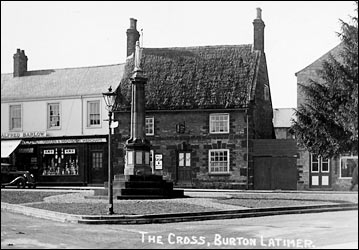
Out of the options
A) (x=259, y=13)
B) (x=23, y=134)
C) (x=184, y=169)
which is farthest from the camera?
(x=184, y=169)

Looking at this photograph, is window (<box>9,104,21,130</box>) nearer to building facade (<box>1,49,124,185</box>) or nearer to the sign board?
building facade (<box>1,49,124,185</box>)

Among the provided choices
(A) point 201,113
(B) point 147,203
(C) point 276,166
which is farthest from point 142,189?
(C) point 276,166

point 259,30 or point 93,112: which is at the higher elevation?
point 259,30

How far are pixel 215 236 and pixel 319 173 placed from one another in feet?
3.05

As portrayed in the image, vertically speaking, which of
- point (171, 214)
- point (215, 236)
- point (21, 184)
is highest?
point (21, 184)

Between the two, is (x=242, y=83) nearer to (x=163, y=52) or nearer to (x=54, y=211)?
(x=163, y=52)

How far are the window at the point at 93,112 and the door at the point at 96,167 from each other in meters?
0.29

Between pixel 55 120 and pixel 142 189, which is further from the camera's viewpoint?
pixel 142 189

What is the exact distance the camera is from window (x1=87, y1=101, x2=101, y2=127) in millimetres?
6637

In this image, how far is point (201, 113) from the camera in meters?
7.91

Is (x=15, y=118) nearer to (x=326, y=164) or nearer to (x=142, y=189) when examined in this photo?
(x=326, y=164)

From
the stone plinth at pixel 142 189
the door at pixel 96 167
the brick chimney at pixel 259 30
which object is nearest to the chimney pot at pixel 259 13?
the brick chimney at pixel 259 30

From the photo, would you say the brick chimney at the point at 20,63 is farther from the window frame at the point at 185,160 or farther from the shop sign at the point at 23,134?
the window frame at the point at 185,160

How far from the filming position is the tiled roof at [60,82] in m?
5.59
